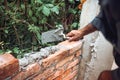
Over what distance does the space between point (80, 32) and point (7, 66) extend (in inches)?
26.3

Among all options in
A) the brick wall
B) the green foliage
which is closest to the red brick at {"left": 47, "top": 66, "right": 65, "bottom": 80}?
the brick wall

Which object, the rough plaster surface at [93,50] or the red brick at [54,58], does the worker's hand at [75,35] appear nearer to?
the red brick at [54,58]

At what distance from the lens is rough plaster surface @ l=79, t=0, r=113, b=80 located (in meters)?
2.49

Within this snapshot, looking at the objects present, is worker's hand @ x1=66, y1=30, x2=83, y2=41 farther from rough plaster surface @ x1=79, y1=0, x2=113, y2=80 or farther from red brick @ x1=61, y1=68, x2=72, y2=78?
red brick @ x1=61, y1=68, x2=72, y2=78

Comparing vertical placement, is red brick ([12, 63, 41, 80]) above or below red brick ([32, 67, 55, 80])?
above

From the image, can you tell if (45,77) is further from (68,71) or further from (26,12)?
(26,12)

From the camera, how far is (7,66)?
6.15ft

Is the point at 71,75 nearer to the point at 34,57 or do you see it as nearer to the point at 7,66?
the point at 34,57

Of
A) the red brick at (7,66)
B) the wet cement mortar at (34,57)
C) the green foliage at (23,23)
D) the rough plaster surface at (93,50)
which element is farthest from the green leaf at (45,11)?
the red brick at (7,66)

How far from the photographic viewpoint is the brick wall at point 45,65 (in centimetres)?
192

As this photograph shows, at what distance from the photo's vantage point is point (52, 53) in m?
2.30

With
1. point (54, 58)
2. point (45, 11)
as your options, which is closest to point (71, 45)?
point (54, 58)

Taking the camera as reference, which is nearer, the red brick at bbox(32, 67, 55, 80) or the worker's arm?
the worker's arm

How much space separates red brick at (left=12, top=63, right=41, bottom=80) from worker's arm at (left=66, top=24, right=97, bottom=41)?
1.38ft
